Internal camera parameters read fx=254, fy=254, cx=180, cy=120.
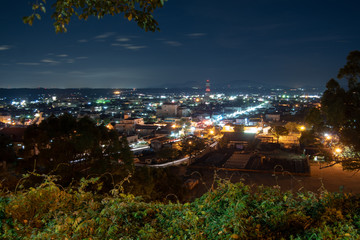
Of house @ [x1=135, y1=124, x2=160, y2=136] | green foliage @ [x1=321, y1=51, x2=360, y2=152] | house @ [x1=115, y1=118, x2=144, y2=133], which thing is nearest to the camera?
green foliage @ [x1=321, y1=51, x2=360, y2=152]

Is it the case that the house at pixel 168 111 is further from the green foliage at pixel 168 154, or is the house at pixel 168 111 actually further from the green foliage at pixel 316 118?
the green foliage at pixel 316 118

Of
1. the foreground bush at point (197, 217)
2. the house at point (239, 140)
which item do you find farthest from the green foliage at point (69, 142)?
the house at point (239, 140)

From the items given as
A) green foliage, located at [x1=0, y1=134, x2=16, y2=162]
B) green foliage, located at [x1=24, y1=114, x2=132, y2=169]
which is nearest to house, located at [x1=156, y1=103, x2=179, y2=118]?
green foliage, located at [x1=0, y1=134, x2=16, y2=162]

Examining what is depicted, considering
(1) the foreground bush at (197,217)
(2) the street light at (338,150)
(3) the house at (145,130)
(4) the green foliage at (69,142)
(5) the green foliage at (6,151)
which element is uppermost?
(1) the foreground bush at (197,217)

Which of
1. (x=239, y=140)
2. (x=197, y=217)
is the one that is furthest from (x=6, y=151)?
(x=239, y=140)

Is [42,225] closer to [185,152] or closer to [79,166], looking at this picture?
[79,166]

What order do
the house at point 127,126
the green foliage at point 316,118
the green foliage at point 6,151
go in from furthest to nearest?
the house at point 127,126 → the green foliage at point 6,151 → the green foliage at point 316,118

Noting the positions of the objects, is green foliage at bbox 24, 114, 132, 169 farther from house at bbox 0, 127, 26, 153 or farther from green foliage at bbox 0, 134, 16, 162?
house at bbox 0, 127, 26, 153

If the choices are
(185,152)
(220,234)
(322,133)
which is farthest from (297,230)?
(185,152)

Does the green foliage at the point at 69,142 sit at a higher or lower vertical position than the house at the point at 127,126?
higher
